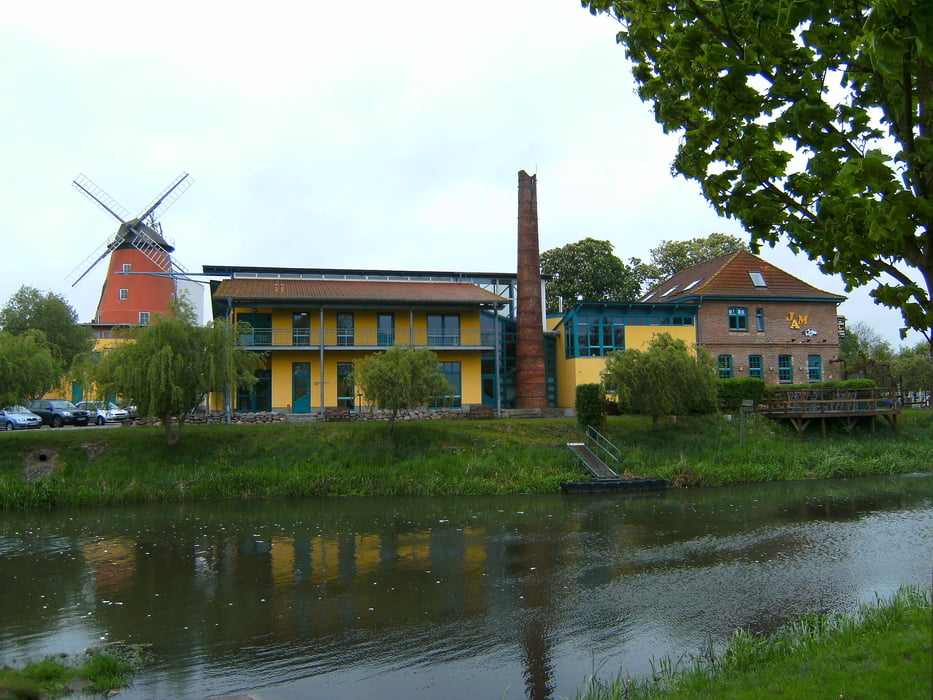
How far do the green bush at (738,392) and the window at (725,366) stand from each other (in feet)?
14.6

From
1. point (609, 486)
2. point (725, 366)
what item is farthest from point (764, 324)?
point (609, 486)

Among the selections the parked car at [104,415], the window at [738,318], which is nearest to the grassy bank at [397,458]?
the parked car at [104,415]

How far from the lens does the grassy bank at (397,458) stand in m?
22.2

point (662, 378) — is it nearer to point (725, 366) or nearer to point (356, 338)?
point (725, 366)

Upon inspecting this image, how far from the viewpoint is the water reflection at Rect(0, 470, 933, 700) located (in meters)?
8.00

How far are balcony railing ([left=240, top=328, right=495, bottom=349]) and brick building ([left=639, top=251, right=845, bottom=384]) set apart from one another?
10.5 m

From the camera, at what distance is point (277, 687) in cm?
736

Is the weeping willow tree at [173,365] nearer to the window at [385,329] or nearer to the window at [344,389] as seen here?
the window at [344,389]

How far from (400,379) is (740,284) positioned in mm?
21351

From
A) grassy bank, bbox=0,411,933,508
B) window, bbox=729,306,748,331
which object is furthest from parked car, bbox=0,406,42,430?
window, bbox=729,306,748,331

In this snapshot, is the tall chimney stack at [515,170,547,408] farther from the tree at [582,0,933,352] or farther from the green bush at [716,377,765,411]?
the tree at [582,0,933,352]

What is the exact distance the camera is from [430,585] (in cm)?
1134

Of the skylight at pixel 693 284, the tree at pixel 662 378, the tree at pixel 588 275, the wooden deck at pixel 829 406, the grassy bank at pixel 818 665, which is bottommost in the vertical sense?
the grassy bank at pixel 818 665

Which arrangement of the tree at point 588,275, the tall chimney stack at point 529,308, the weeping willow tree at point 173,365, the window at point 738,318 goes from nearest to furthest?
1. the weeping willow tree at point 173,365
2. the tall chimney stack at point 529,308
3. the window at point 738,318
4. the tree at point 588,275
